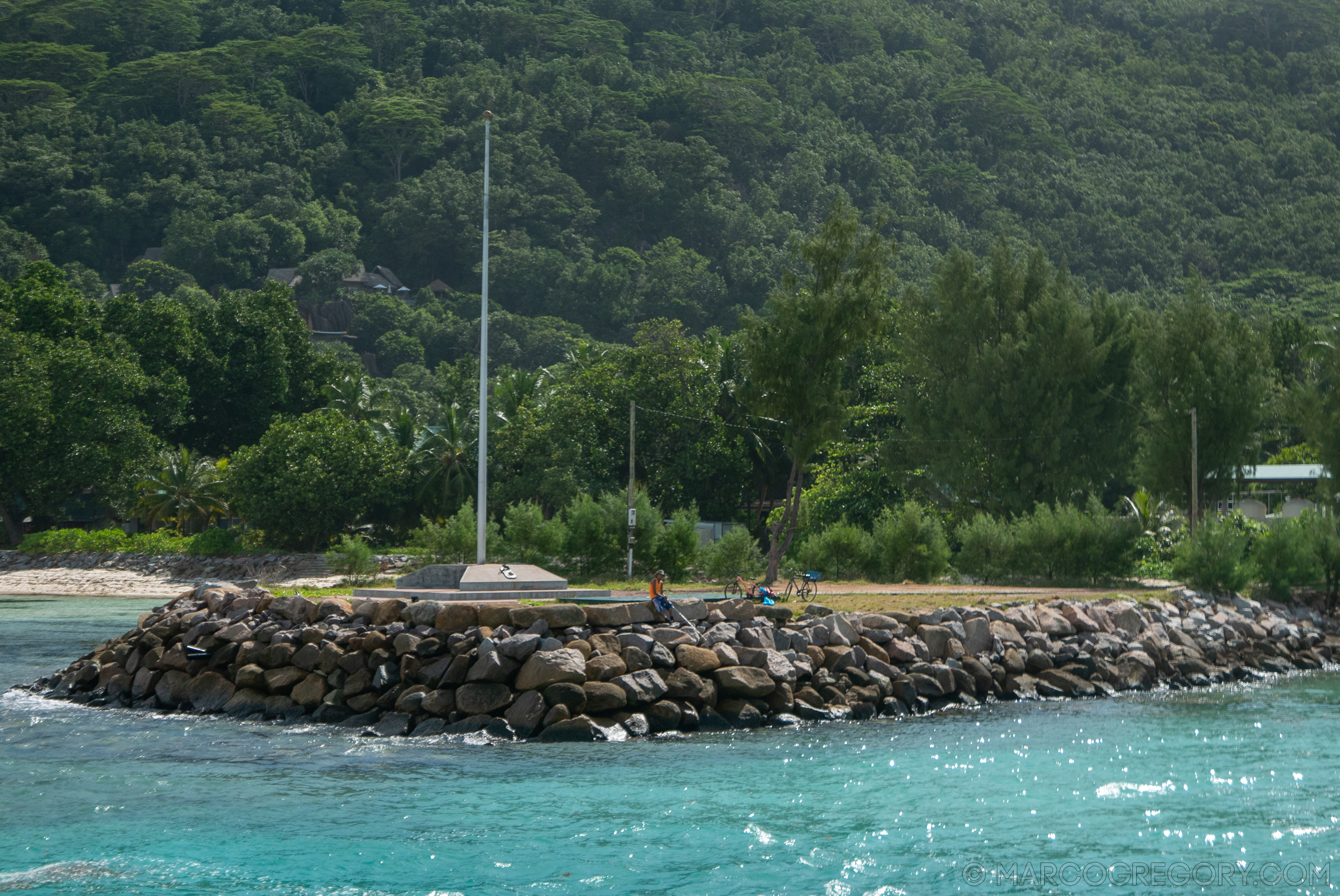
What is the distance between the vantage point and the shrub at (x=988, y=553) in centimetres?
3525

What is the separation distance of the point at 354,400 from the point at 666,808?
57385 millimetres

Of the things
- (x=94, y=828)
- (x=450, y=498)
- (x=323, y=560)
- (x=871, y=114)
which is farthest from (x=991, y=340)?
(x=871, y=114)

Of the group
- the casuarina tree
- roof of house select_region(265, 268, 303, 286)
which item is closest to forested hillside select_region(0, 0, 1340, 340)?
roof of house select_region(265, 268, 303, 286)

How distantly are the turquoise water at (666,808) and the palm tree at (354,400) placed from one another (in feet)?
155

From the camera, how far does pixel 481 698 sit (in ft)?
66.1

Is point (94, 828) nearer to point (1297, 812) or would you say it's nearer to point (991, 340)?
point (1297, 812)

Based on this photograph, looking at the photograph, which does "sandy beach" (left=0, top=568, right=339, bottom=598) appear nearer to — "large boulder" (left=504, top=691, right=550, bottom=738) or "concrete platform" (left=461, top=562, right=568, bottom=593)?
"concrete platform" (left=461, top=562, right=568, bottom=593)

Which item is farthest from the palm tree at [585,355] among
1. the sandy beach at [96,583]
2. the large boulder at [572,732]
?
the large boulder at [572,732]

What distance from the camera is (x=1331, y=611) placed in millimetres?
35469

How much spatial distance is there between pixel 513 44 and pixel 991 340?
14776cm

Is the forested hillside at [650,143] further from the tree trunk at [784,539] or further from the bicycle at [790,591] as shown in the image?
the bicycle at [790,591]

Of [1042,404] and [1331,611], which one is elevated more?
[1042,404]

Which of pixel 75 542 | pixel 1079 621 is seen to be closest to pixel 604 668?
pixel 1079 621

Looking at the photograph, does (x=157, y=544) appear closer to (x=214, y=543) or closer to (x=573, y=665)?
(x=214, y=543)
